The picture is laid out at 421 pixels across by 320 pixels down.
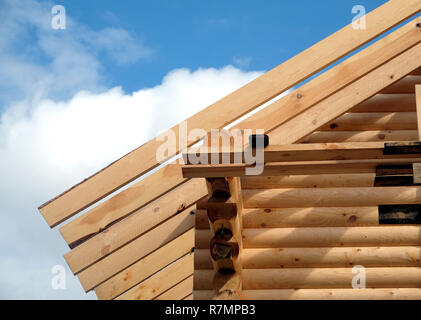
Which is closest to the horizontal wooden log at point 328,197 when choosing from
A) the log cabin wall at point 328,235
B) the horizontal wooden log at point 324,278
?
the log cabin wall at point 328,235

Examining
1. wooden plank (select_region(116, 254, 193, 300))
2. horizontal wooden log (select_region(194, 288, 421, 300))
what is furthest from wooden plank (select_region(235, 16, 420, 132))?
wooden plank (select_region(116, 254, 193, 300))

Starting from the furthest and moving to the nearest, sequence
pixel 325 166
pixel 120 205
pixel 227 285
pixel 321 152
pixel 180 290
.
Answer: pixel 180 290
pixel 227 285
pixel 120 205
pixel 325 166
pixel 321 152

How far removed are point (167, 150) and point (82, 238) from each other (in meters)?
1.33

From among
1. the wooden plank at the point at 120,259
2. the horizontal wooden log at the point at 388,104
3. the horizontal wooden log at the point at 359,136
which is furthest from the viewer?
the horizontal wooden log at the point at 388,104

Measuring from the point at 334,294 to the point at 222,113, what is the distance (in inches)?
105

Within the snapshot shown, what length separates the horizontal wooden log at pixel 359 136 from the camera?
700 centimetres

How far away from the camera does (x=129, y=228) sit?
227 inches

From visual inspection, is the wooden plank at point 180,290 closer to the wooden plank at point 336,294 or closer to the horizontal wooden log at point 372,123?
the wooden plank at point 336,294

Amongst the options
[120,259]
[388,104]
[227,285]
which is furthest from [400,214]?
[120,259]

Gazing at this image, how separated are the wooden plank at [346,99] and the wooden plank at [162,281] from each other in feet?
8.73

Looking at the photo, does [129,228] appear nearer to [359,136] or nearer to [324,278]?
[324,278]

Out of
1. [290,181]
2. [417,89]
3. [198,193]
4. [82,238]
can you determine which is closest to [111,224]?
[82,238]
